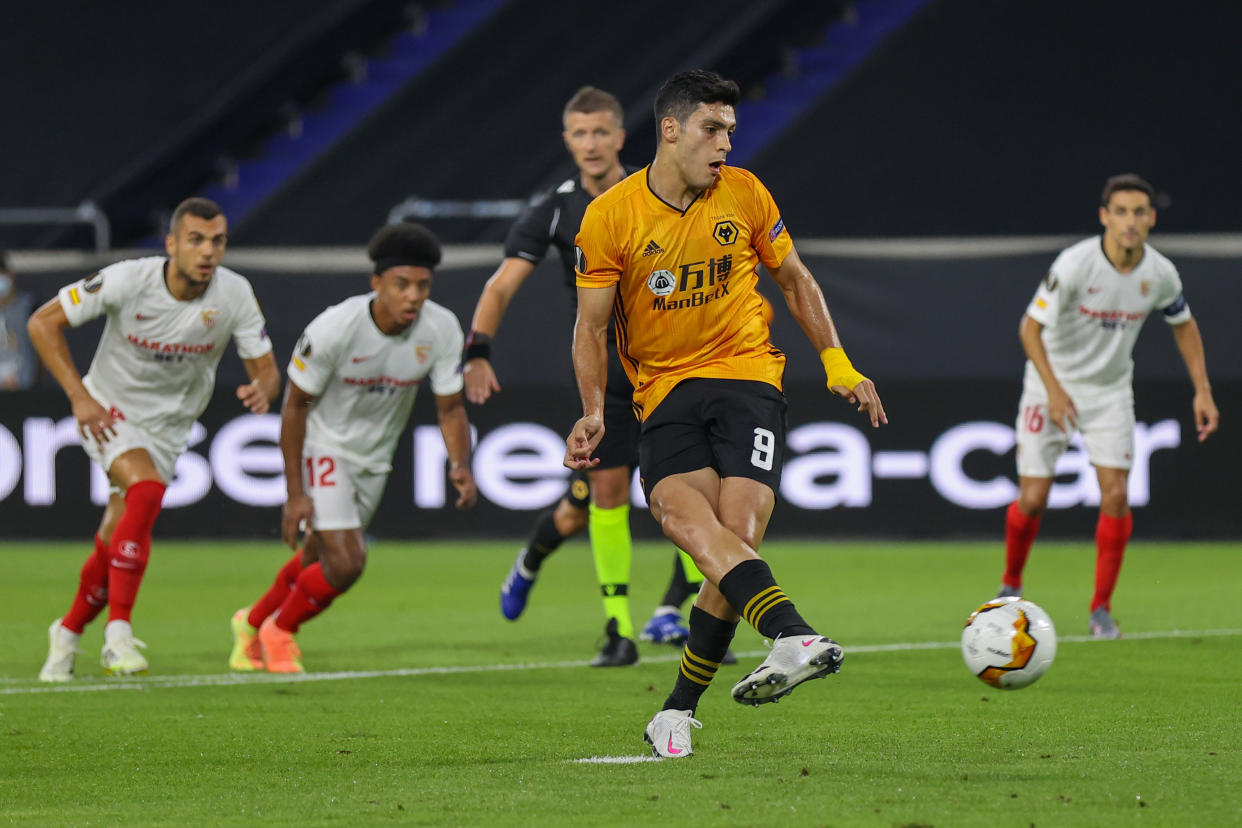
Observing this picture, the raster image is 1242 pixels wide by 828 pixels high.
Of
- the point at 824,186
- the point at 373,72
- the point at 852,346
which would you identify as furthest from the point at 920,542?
the point at 373,72

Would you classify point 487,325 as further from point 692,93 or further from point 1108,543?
point 1108,543

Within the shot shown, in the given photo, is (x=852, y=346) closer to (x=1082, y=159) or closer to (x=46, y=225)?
(x=1082, y=159)

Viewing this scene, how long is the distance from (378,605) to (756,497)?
231 inches

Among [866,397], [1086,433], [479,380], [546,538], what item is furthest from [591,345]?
[1086,433]

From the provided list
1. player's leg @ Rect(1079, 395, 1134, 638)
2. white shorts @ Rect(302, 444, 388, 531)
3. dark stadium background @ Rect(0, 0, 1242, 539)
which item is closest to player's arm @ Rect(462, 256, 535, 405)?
white shorts @ Rect(302, 444, 388, 531)

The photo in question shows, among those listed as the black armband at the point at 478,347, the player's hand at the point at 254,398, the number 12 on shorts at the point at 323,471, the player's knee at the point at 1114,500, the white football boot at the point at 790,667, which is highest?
the black armband at the point at 478,347

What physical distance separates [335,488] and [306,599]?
515 mm

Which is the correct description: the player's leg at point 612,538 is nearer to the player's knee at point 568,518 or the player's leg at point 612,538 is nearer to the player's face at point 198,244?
the player's knee at point 568,518

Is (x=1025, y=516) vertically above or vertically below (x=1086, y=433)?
below

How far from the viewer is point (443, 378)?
877 centimetres

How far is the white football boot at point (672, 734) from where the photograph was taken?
229 inches

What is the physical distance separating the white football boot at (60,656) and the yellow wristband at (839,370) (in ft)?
13.0

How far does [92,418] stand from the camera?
8133mm

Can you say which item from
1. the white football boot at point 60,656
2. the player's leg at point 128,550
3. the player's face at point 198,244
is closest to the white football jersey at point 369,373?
the player's face at point 198,244
